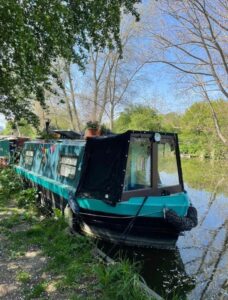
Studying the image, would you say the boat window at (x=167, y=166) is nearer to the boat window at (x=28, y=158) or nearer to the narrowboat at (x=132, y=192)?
the narrowboat at (x=132, y=192)

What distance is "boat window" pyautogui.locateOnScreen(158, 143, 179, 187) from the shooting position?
6.66 metres

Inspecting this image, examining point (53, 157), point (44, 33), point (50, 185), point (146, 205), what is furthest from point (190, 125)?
point (44, 33)

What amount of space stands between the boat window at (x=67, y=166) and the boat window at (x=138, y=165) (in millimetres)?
1819

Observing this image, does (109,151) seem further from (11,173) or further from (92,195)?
(11,173)

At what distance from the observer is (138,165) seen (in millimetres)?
6441

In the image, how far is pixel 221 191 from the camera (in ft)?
46.2

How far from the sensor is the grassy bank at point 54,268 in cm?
381

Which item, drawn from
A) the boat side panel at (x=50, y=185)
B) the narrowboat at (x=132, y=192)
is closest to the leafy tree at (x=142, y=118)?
the boat side panel at (x=50, y=185)

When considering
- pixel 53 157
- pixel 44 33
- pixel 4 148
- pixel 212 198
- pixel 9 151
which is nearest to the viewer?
pixel 44 33

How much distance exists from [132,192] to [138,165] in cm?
57

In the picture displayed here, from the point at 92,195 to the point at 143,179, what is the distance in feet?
3.42

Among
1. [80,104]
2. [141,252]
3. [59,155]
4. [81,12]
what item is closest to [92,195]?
[141,252]

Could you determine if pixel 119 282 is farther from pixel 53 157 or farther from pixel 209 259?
pixel 53 157

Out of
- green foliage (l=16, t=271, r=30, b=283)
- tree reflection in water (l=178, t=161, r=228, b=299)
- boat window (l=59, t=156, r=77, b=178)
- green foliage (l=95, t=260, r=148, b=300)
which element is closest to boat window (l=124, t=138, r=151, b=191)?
tree reflection in water (l=178, t=161, r=228, b=299)
